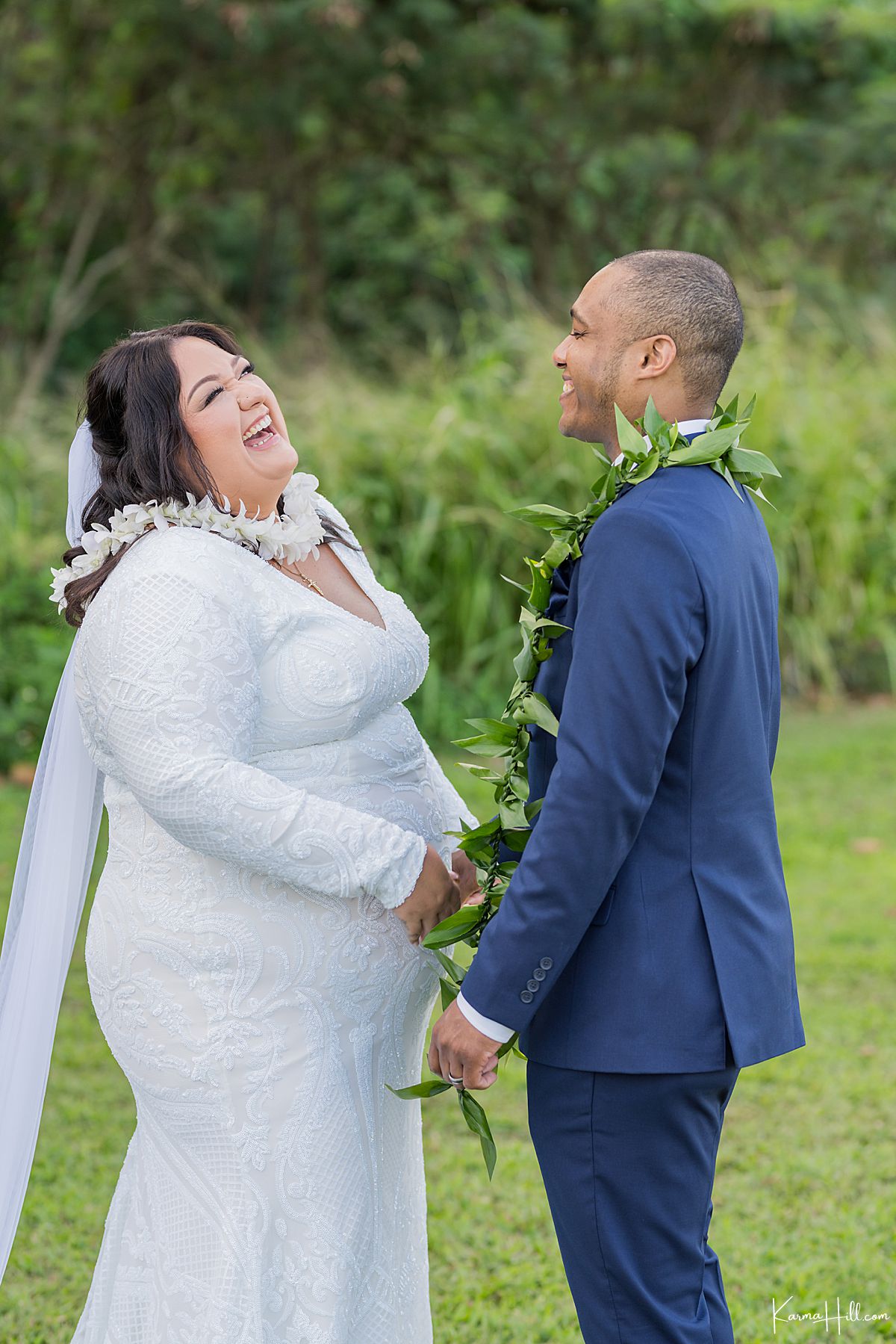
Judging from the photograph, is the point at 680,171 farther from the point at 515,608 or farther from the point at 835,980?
the point at 835,980

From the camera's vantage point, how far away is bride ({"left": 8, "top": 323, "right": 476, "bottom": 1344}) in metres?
2.47

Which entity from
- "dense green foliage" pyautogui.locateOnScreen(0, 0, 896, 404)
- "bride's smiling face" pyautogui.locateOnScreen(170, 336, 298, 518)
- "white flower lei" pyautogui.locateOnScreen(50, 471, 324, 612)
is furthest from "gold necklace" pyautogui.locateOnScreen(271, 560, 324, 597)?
"dense green foliage" pyautogui.locateOnScreen(0, 0, 896, 404)

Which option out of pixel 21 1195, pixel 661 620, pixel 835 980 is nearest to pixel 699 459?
pixel 661 620

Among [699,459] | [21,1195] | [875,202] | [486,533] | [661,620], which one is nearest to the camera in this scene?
[661,620]

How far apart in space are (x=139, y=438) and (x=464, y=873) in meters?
1.05

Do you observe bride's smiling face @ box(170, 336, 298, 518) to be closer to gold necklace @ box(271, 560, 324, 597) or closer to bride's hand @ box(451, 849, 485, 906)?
gold necklace @ box(271, 560, 324, 597)

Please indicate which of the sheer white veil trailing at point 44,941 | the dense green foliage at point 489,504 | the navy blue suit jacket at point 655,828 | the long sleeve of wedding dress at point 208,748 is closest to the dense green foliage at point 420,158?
the dense green foliage at point 489,504

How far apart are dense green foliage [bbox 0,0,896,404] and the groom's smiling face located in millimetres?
11531

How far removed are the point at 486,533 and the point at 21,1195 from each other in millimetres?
6113

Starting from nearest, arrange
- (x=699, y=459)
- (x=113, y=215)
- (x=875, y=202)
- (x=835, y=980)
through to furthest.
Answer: (x=699, y=459)
(x=835, y=980)
(x=875, y=202)
(x=113, y=215)

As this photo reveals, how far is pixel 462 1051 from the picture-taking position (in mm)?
2375

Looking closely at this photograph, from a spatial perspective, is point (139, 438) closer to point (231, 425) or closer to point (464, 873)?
point (231, 425)

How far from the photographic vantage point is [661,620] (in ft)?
7.16

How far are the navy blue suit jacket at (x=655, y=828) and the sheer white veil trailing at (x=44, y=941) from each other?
1014 mm
